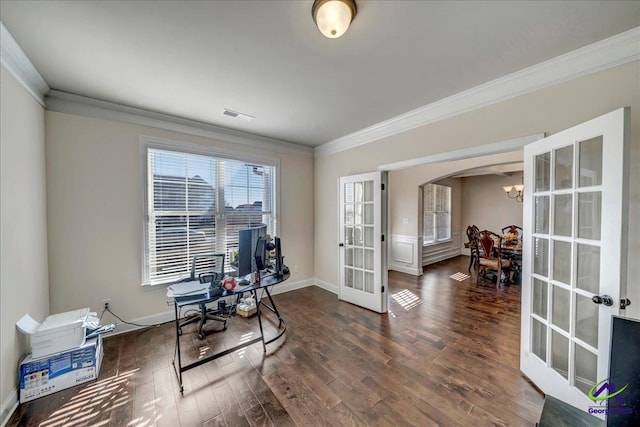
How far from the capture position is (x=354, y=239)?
380 centimetres

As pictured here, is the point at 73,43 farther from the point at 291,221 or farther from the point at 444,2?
the point at 291,221

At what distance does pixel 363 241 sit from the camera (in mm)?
3656

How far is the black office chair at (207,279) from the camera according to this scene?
7.57 feet

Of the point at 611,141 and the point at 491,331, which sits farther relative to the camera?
the point at 491,331

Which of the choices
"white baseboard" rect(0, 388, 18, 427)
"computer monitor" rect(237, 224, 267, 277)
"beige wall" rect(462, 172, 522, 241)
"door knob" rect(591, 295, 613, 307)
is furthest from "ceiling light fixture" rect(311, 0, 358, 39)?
"beige wall" rect(462, 172, 522, 241)

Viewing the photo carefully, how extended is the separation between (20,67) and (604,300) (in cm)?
456

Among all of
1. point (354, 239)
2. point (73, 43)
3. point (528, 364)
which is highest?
point (73, 43)

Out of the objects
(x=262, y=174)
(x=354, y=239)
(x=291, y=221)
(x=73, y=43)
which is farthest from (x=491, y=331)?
(x=73, y=43)

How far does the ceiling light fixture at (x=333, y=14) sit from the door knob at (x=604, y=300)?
90.1 inches

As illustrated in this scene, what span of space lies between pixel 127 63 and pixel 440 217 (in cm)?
741

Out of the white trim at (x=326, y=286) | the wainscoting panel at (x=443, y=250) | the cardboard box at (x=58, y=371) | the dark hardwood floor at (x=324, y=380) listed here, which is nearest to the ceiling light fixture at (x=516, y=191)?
the wainscoting panel at (x=443, y=250)

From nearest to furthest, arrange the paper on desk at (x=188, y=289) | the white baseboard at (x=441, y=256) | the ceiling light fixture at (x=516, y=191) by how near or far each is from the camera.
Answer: the paper on desk at (x=188, y=289) → the ceiling light fixture at (x=516, y=191) → the white baseboard at (x=441, y=256)

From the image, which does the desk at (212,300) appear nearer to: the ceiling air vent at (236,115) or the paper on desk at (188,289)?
the paper on desk at (188,289)

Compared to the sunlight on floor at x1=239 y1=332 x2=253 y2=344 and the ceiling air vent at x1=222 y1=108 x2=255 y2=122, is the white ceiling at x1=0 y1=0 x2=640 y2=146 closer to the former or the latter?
the ceiling air vent at x1=222 y1=108 x2=255 y2=122
